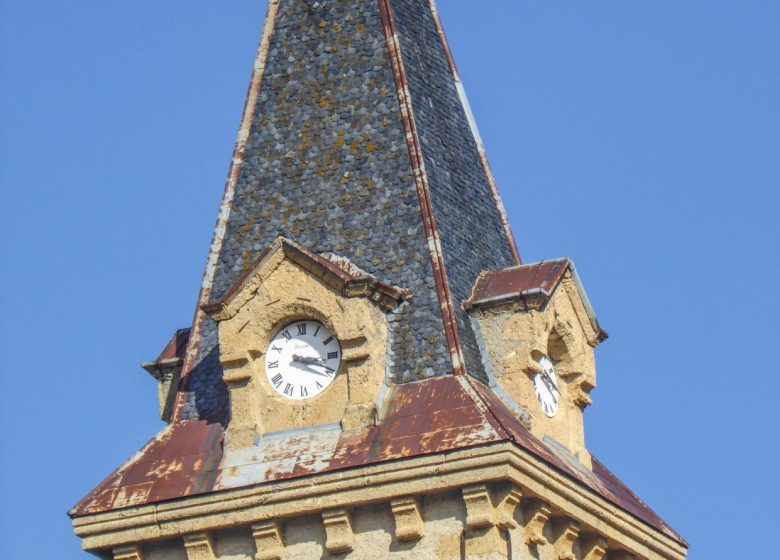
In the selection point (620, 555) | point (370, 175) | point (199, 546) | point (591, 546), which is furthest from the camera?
point (370, 175)

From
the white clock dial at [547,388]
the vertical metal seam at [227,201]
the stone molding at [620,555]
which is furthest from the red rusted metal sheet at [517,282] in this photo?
the vertical metal seam at [227,201]

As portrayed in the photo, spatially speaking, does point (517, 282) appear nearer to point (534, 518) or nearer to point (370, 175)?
point (370, 175)

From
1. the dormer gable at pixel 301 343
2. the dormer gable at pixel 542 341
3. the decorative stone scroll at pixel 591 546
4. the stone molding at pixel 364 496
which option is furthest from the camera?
the dormer gable at pixel 542 341

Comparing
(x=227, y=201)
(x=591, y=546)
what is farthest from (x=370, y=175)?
(x=591, y=546)

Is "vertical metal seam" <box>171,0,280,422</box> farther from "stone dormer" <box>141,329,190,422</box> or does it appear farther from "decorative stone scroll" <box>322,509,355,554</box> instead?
"decorative stone scroll" <box>322,509,355,554</box>

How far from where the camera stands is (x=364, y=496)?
28578mm

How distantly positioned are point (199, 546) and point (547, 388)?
5522mm

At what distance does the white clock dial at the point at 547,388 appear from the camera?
102ft

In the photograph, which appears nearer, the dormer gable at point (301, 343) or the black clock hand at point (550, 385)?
the dormer gable at point (301, 343)

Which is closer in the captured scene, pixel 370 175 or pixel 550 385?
pixel 550 385

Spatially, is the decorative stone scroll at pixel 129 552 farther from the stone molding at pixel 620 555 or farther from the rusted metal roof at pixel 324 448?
the stone molding at pixel 620 555

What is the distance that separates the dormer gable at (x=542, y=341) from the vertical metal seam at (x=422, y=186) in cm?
64

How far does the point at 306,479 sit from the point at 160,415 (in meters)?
3.93

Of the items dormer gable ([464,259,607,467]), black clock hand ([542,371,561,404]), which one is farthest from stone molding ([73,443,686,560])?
black clock hand ([542,371,561,404])
